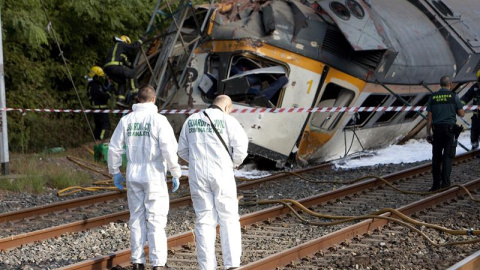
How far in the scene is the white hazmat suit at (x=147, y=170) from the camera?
716 centimetres

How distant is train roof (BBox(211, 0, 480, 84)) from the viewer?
1395cm

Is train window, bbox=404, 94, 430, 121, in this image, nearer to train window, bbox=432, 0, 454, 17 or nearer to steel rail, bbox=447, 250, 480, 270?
train window, bbox=432, 0, 454, 17

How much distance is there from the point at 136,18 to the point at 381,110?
23.5 ft

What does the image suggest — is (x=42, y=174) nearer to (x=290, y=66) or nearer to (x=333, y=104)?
(x=290, y=66)

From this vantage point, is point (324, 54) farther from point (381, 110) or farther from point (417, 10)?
point (417, 10)

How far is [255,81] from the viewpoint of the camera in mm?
13875

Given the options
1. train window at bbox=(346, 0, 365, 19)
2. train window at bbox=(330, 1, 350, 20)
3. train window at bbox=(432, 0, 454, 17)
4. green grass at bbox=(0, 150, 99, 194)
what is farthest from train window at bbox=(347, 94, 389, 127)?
green grass at bbox=(0, 150, 99, 194)

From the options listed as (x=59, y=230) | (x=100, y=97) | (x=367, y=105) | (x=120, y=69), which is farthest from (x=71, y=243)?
(x=100, y=97)

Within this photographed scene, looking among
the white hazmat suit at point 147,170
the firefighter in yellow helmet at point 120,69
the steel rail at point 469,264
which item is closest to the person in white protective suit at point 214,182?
the white hazmat suit at point 147,170

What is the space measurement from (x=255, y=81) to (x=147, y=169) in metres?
6.89

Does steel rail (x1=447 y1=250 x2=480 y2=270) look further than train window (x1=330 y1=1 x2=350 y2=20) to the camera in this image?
No

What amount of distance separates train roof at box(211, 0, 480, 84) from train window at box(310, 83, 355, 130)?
20.0 inches

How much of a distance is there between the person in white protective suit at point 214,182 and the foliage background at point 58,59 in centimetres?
1062

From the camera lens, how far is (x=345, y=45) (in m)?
14.4
